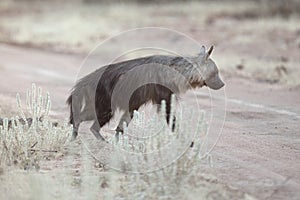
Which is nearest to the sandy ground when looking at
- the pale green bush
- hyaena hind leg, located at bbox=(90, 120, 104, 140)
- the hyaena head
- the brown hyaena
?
the hyaena head

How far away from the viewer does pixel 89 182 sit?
6418mm

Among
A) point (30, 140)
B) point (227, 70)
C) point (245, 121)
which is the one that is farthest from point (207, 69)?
point (227, 70)

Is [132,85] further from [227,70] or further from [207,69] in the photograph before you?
[227,70]

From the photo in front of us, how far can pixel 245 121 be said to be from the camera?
10.5 meters

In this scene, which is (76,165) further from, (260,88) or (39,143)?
(260,88)

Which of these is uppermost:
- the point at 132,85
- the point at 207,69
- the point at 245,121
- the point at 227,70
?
the point at 227,70

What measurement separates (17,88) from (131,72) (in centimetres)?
568

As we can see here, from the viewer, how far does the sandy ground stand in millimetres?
7773

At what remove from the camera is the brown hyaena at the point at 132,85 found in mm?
8273

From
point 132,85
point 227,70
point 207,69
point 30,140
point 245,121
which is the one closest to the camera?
point 30,140

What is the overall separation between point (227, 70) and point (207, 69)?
7552 millimetres

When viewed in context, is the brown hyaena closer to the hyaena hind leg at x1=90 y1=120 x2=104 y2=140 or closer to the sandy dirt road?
the hyaena hind leg at x1=90 y1=120 x2=104 y2=140

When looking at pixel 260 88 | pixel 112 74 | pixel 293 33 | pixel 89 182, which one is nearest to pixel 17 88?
pixel 260 88

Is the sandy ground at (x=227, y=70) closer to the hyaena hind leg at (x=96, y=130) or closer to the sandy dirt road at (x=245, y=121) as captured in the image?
the sandy dirt road at (x=245, y=121)
